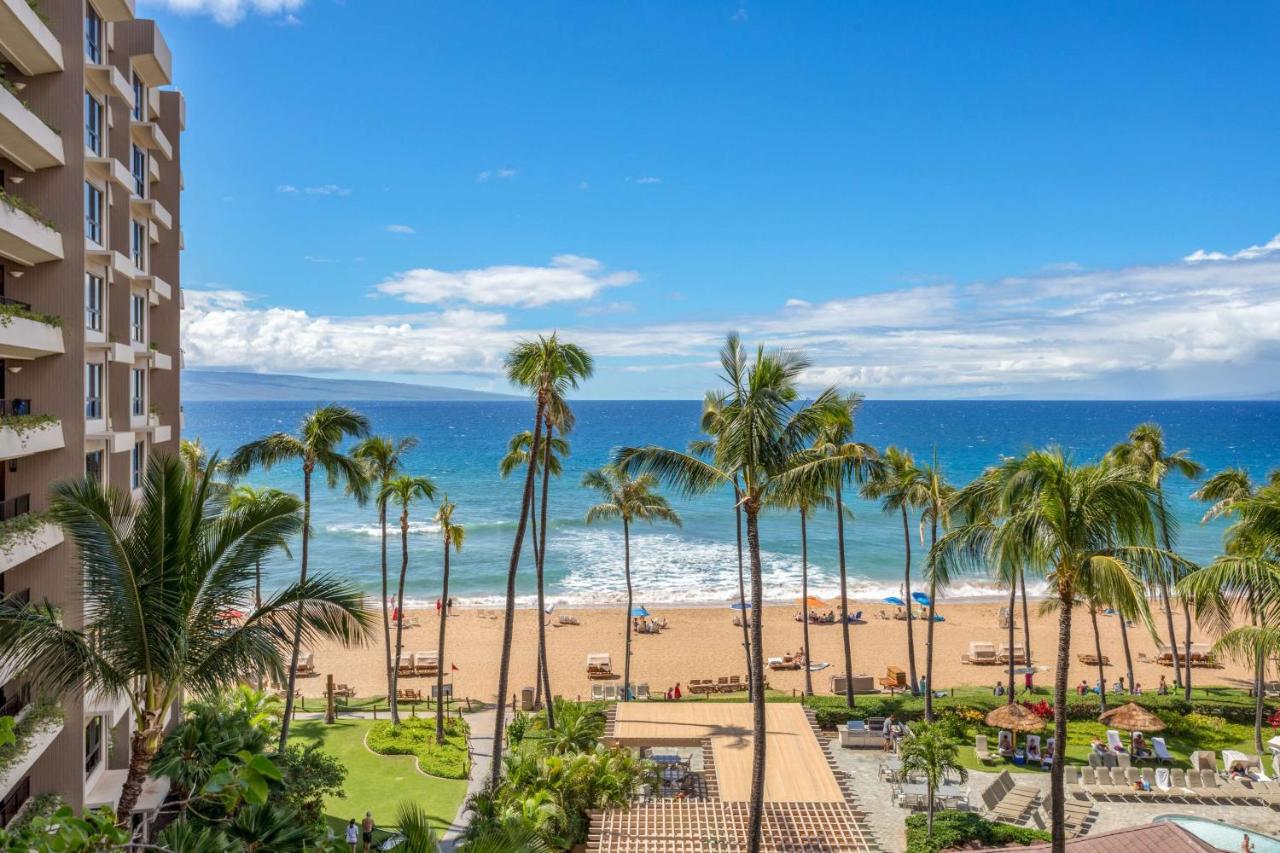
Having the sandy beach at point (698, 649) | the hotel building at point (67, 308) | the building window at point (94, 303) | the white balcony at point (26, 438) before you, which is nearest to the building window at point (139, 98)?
the hotel building at point (67, 308)

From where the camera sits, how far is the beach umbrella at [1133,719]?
25062 millimetres

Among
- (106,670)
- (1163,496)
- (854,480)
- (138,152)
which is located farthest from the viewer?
(138,152)

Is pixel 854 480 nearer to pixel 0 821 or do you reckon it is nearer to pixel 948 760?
pixel 948 760

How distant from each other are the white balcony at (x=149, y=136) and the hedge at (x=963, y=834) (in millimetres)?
24025

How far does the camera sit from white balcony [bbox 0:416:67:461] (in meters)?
12.0

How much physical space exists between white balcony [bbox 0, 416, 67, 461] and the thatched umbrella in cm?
2501

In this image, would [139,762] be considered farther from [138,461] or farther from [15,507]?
[138,461]

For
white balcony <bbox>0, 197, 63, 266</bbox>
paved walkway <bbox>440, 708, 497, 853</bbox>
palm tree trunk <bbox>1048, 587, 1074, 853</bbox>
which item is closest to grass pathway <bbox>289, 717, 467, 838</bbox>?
paved walkway <bbox>440, 708, 497, 853</bbox>

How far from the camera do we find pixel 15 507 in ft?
46.0

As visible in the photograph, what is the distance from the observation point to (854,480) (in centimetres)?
1481

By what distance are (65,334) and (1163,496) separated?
18.5 metres

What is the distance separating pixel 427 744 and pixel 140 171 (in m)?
18.2

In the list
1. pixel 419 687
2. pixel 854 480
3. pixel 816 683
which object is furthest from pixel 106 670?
pixel 816 683

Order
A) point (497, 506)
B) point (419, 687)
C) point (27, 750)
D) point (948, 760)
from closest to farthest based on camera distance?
1. point (27, 750)
2. point (948, 760)
3. point (419, 687)
4. point (497, 506)
